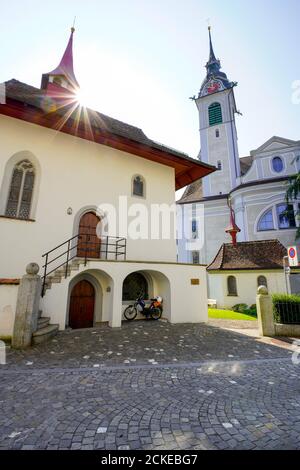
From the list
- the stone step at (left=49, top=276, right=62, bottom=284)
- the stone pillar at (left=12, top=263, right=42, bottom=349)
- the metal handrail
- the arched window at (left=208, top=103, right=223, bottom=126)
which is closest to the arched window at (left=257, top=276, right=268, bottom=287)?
the metal handrail

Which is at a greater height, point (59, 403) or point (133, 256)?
point (133, 256)

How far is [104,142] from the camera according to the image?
11.1 m

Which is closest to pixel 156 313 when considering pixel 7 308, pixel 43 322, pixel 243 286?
pixel 43 322

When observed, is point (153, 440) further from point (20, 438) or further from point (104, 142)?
point (104, 142)

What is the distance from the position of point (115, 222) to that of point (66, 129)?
16.2 feet

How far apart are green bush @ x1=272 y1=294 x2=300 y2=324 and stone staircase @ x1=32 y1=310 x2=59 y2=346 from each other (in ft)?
26.6

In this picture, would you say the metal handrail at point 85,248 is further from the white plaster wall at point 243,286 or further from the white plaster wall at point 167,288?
the white plaster wall at point 243,286

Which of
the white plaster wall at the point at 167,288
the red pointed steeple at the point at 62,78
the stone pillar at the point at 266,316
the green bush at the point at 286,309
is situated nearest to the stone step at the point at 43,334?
the white plaster wall at the point at 167,288

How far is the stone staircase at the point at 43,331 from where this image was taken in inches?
236

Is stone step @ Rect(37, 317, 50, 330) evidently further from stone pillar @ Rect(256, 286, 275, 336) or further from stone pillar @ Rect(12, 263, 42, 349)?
stone pillar @ Rect(256, 286, 275, 336)

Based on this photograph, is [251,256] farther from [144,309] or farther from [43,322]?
Result: [43,322]

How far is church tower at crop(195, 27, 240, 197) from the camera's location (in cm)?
2809

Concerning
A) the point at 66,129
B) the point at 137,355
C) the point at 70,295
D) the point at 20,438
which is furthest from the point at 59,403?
the point at 66,129
